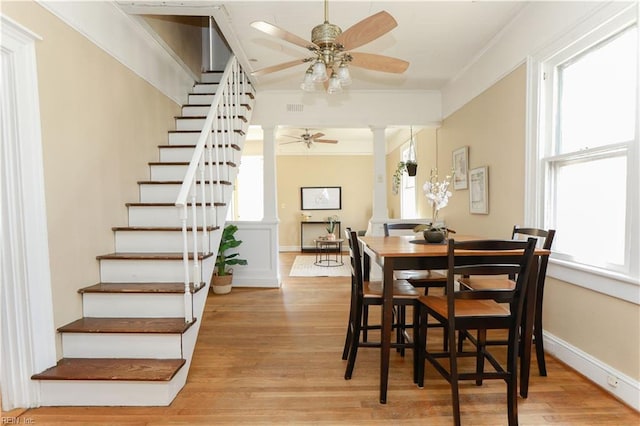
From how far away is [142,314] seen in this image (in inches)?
83.6

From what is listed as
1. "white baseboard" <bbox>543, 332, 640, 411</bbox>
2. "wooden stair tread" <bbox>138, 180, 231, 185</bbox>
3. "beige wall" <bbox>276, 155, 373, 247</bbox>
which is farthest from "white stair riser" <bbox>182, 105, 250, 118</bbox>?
"beige wall" <bbox>276, 155, 373, 247</bbox>

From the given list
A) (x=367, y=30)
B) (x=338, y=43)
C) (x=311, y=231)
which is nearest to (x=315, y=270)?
(x=311, y=231)

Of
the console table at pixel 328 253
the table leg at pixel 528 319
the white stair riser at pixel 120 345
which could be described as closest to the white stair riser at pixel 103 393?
the white stair riser at pixel 120 345

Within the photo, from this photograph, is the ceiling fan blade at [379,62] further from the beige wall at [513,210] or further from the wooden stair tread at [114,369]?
the wooden stair tread at [114,369]

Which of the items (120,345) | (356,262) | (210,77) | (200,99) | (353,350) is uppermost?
(210,77)

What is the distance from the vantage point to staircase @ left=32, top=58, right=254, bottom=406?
1788mm

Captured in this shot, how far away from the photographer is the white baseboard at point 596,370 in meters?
1.75

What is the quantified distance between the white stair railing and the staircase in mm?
17

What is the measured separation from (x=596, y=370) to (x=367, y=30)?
2.54 metres

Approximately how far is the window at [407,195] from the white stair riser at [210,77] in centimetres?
387

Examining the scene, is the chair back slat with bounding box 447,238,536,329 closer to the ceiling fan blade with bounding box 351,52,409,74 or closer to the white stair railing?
the ceiling fan blade with bounding box 351,52,409,74

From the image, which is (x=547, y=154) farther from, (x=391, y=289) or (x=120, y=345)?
(x=120, y=345)

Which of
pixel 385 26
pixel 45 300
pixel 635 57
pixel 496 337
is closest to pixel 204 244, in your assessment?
pixel 45 300

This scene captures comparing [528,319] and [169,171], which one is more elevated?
[169,171]
